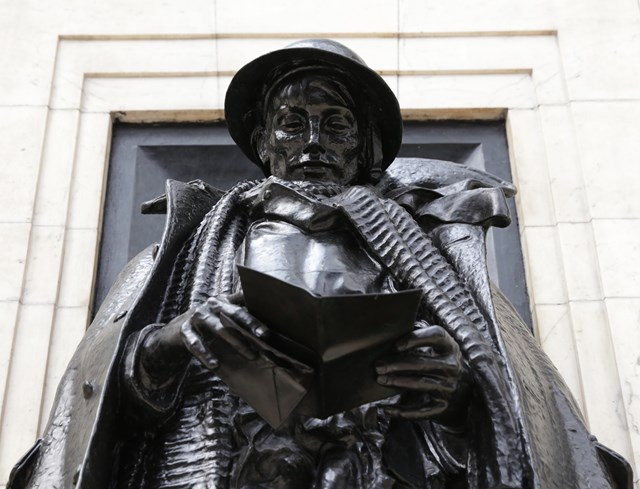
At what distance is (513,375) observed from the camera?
245 centimetres

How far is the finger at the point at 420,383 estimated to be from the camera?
217cm

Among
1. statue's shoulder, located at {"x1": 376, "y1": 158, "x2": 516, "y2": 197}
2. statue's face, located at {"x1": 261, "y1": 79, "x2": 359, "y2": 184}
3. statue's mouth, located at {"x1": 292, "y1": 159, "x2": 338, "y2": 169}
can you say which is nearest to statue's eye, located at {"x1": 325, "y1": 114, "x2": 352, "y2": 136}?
statue's face, located at {"x1": 261, "y1": 79, "x2": 359, "y2": 184}

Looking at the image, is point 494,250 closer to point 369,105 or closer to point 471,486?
point 369,105

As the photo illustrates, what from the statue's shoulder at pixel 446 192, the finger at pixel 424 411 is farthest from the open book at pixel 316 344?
the statue's shoulder at pixel 446 192

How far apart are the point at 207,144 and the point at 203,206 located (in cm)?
178

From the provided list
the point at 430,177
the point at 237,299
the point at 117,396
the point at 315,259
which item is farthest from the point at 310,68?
the point at 117,396

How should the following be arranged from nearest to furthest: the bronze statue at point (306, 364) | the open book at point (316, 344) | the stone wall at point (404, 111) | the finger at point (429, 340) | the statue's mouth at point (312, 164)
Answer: the open book at point (316, 344) < the finger at point (429, 340) < the bronze statue at point (306, 364) < the statue's mouth at point (312, 164) < the stone wall at point (404, 111)

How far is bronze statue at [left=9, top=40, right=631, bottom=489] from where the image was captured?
2256mm

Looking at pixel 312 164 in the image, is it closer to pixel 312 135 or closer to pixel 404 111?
pixel 312 135

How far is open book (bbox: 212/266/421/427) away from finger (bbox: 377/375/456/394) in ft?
0.08

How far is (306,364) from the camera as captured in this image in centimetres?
212

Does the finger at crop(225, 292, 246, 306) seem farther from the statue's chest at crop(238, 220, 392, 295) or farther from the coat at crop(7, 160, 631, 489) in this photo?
the coat at crop(7, 160, 631, 489)

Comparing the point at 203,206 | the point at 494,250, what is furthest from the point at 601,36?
the point at 203,206

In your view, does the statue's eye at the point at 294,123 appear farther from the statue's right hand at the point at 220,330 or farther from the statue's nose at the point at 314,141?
the statue's right hand at the point at 220,330
